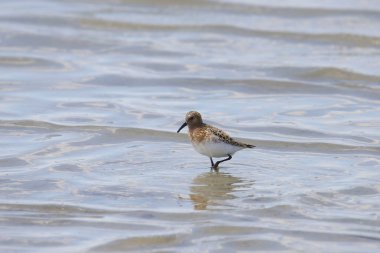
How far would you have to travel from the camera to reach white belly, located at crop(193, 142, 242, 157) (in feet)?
31.8

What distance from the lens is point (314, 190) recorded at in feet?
28.9

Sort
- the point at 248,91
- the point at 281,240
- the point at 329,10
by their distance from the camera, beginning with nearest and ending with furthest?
the point at 281,240 < the point at 248,91 < the point at 329,10

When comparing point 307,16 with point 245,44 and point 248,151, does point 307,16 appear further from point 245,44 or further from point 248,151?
point 248,151

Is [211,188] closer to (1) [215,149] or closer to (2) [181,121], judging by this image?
(1) [215,149]

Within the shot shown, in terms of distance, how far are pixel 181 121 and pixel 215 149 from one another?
2073 millimetres

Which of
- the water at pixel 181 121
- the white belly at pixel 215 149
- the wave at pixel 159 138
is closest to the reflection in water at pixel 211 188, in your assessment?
the water at pixel 181 121

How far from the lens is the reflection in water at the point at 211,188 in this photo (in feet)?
28.4

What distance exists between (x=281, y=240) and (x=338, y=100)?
548 centimetres

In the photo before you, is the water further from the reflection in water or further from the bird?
the bird

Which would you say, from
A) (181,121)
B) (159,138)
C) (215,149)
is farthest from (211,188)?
(181,121)

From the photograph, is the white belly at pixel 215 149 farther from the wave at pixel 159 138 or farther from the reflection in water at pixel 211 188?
the wave at pixel 159 138

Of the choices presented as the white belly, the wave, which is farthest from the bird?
the wave

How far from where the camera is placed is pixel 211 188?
9172mm

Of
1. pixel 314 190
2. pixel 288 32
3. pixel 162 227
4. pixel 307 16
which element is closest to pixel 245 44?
pixel 288 32
